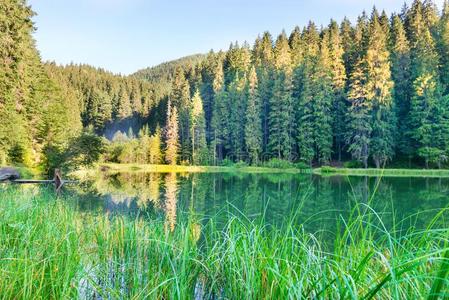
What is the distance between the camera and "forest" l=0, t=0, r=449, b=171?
70.9ft

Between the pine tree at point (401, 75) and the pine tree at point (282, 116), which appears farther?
the pine tree at point (282, 116)

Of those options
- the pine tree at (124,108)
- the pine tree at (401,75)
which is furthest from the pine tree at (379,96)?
the pine tree at (124,108)

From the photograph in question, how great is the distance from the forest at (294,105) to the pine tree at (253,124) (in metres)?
0.13

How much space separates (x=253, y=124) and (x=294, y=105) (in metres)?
4.93

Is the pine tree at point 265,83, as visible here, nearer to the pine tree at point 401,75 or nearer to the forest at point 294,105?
the forest at point 294,105

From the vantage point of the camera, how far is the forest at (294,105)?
21.6 metres

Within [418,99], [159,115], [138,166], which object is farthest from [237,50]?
[418,99]

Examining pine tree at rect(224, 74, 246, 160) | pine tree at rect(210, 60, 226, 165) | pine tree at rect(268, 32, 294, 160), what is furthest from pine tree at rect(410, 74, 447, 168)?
pine tree at rect(210, 60, 226, 165)

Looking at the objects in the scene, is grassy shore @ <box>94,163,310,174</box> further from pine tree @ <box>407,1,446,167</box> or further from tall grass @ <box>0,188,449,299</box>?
tall grass @ <box>0,188,449,299</box>

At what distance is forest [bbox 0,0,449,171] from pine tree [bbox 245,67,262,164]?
128mm

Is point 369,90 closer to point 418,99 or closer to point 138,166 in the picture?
point 418,99

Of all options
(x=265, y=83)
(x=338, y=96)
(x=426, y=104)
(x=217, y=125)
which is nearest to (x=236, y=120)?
(x=217, y=125)

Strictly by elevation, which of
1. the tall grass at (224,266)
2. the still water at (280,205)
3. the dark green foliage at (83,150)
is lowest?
the still water at (280,205)

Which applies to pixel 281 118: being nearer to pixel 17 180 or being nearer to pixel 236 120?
pixel 236 120
